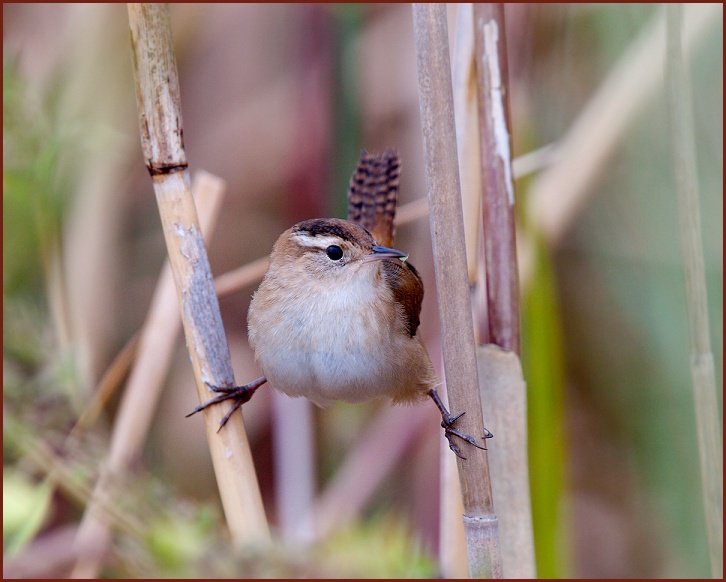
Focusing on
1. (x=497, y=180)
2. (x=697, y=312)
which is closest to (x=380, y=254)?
(x=497, y=180)

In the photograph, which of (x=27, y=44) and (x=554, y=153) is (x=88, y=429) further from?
(x=554, y=153)

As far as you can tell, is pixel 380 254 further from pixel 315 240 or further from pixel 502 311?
pixel 502 311

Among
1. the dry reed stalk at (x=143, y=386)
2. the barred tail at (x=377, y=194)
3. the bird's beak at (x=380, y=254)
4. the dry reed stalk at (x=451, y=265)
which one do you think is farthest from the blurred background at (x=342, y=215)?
the dry reed stalk at (x=451, y=265)

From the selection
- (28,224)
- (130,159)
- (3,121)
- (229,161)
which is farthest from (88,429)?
(229,161)

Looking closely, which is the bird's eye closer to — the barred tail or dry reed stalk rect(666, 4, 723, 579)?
the barred tail

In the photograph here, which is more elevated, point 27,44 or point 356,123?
point 27,44

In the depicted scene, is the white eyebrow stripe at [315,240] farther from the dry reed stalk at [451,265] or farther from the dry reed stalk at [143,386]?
the dry reed stalk at [451,265]

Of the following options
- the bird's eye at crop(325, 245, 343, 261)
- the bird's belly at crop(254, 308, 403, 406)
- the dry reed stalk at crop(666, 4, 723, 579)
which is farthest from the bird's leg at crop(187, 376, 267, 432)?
the dry reed stalk at crop(666, 4, 723, 579)
